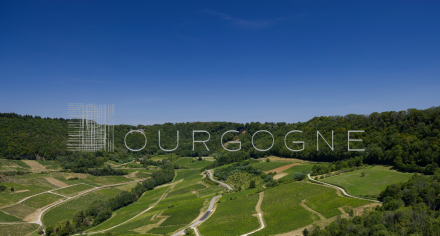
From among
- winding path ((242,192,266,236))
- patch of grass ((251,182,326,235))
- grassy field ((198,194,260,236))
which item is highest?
patch of grass ((251,182,326,235))

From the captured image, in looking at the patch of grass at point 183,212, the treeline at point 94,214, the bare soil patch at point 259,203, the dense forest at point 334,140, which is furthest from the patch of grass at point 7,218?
the dense forest at point 334,140

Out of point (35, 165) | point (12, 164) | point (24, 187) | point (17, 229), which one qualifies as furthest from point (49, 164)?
point (17, 229)

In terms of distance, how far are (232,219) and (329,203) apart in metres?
19.8

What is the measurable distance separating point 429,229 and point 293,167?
61043mm

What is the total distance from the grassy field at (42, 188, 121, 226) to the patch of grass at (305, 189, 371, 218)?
6546cm

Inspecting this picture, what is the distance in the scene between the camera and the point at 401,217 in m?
37.7

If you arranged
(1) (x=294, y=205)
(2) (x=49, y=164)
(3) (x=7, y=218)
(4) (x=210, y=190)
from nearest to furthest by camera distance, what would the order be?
1. (1) (x=294, y=205)
2. (3) (x=7, y=218)
3. (4) (x=210, y=190)
4. (2) (x=49, y=164)

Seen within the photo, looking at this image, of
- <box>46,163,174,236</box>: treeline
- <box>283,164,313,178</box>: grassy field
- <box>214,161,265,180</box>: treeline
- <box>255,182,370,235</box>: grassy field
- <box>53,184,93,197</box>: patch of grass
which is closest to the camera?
<box>255,182,370,235</box>: grassy field

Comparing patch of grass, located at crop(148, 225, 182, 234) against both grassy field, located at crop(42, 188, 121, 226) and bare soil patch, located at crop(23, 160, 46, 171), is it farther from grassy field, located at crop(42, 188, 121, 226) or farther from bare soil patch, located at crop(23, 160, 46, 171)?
bare soil patch, located at crop(23, 160, 46, 171)

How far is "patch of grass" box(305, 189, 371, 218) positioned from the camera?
4906cm

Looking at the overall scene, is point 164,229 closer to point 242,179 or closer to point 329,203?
point 329,203

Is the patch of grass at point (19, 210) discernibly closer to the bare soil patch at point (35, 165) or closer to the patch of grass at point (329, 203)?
the bare soil patch at point (35, 165)

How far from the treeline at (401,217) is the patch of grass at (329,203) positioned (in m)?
5.14

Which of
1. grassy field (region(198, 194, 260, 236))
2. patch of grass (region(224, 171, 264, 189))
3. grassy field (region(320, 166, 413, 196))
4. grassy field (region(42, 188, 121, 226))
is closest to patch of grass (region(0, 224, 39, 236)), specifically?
grassy field (region(42, 188, 121, 226))
